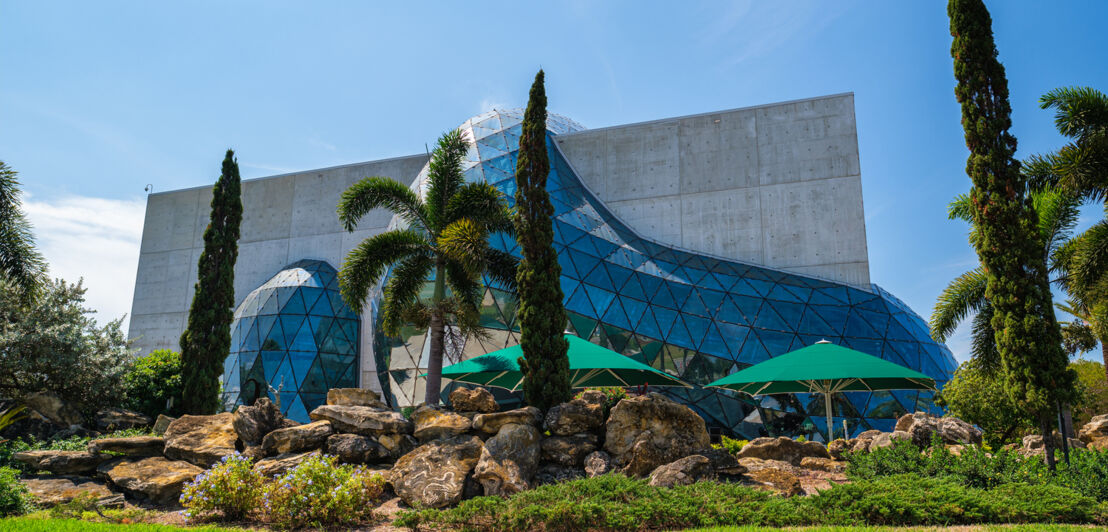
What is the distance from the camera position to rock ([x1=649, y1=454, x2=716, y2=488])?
31.0 feet

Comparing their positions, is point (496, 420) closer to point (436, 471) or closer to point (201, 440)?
point (436, 471)

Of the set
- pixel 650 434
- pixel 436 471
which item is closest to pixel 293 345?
pixel 436 471

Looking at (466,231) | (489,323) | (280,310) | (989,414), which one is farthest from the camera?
(280,310)

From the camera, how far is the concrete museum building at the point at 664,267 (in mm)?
23750

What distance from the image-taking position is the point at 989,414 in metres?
20.9

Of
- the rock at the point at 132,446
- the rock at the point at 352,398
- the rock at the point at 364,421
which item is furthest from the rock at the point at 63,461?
the rock at the point at 364,421

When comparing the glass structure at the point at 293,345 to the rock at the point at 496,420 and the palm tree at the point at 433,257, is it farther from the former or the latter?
the rock at the point at 496,420

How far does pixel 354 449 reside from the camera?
11195 mm

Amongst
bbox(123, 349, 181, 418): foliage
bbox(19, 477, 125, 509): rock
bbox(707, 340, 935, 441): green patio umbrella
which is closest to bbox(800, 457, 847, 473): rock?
bbox(707, 340, 935, 441): green patio umbrella

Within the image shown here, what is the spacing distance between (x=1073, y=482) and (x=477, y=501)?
7829 millimetres

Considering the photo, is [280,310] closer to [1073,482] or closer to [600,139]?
[600,139]

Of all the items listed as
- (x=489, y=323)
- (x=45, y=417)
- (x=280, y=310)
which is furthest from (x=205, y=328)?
(x=280, y=310)

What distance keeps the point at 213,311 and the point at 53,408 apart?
422 cm

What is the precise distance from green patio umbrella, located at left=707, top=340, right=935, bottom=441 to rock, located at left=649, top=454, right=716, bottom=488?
5.71m
